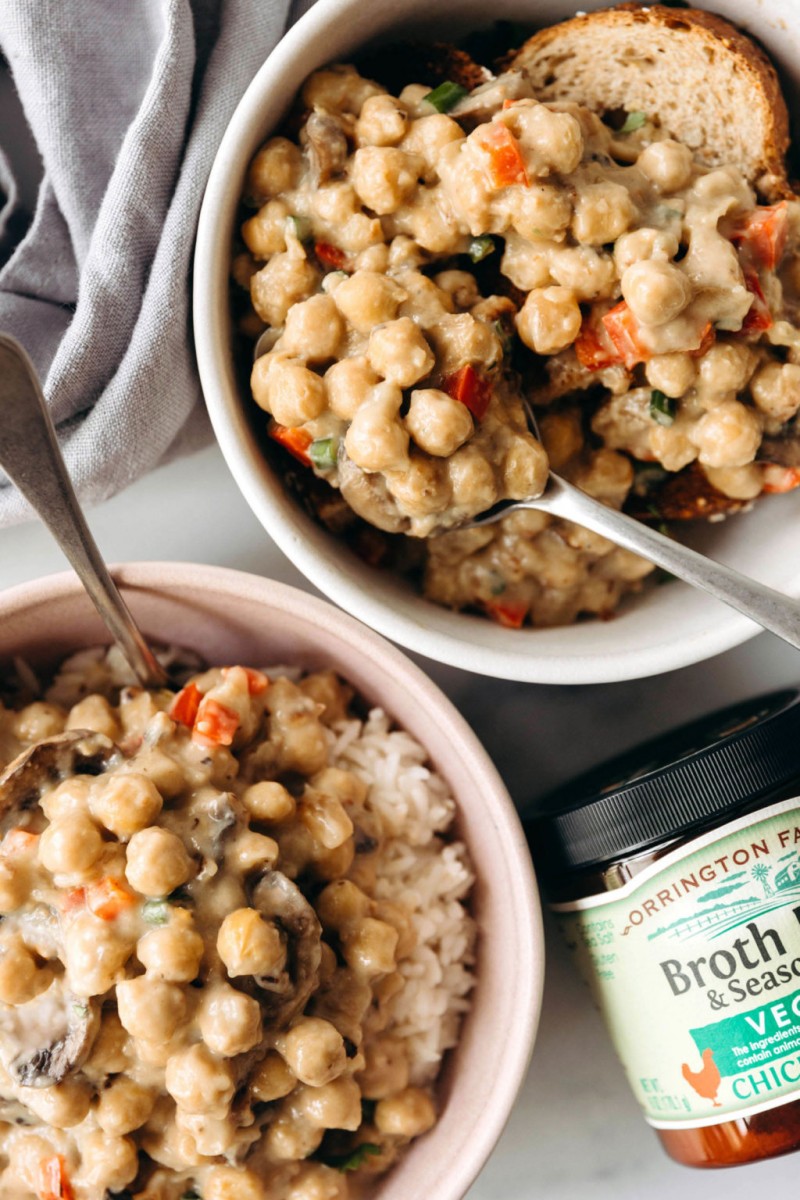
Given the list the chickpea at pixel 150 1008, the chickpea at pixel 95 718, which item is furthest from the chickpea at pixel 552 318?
the chickpea at pixel 150 1008

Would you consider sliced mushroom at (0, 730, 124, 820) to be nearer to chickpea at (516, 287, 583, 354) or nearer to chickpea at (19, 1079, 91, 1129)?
chickpea at (19, 1079, 91, 1129)

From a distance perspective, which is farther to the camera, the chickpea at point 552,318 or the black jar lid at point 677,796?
the black jar lid at point 677,796

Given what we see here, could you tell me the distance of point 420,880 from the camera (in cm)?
189

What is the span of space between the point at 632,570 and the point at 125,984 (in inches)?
39.7

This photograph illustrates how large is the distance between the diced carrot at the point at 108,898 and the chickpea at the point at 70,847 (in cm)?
4

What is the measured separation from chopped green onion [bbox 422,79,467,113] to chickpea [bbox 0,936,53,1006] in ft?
4.50

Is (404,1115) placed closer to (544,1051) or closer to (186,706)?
(544,1051)

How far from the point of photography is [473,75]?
1.71 m

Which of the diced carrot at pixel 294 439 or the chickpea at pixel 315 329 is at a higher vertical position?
the chickpea at pixel 315 329

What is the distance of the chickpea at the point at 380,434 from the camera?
4.69 feet

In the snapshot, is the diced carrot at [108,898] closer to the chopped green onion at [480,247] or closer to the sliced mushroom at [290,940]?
the sliced mushroom at [290,940]

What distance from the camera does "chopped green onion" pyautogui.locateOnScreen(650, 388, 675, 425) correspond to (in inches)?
62.9

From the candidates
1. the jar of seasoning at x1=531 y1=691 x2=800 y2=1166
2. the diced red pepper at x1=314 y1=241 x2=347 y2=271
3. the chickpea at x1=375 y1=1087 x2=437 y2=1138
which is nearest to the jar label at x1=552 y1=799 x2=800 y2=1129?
the jar of seasoning at x1=531 y1=691 x2=800 y2=1166

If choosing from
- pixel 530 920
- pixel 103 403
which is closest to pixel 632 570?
pixel 530 920
